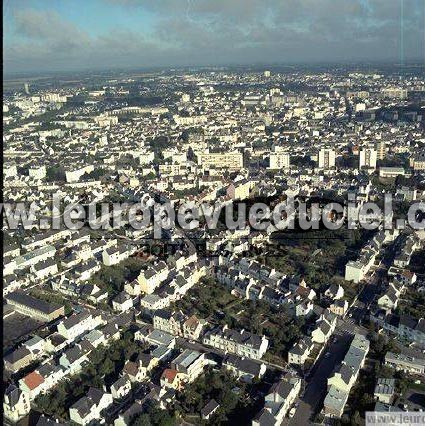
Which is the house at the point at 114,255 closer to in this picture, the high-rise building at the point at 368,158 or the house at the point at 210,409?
the house at the point at 210,409

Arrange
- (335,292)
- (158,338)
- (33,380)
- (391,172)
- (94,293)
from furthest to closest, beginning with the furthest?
1. (391,172)
2. (94,293)
3. (335,292)
4. (158,338)
5. (33,380)

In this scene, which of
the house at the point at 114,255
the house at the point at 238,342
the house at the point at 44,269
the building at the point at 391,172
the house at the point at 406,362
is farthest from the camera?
the building at the point at 391,172

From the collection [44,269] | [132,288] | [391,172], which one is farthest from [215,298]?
Answer: [391,172]

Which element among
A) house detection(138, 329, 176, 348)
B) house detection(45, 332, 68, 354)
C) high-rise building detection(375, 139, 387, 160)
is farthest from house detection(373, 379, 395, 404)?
high-rise building detection(375, 139, 387, 160)

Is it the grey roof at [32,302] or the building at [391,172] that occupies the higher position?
the building at [391,172]

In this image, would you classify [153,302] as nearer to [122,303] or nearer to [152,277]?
[122,303]

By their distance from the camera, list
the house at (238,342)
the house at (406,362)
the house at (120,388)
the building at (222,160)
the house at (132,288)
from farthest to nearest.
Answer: the building at (222,160) → the house at (132,288) → the house at (238,342) → the house at (406,362) → the house at (120,388)

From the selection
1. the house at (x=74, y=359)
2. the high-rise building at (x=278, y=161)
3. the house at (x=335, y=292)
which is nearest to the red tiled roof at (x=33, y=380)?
the house at (x=74, y=359)
